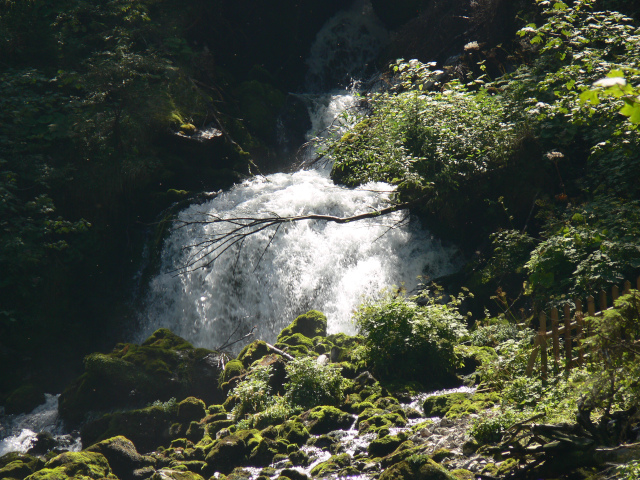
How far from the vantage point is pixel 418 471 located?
4.56 metres

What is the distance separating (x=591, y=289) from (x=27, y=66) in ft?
51.8

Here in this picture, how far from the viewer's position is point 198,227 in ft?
44.3

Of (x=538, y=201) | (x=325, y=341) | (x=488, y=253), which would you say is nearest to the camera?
(x=538, y=201)

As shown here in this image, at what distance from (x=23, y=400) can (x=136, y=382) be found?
3.18 meters

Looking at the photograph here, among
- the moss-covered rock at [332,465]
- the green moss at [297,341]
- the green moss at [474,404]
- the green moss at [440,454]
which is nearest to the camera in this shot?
the green moss at [440,454]

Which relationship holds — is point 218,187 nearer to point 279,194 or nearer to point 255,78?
point 279,194

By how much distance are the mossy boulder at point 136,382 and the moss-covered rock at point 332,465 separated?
453cm

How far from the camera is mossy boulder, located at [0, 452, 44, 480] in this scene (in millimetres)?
7668

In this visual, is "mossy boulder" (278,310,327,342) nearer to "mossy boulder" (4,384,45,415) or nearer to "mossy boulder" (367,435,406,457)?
"mossy boulder" (367,435,406,457)

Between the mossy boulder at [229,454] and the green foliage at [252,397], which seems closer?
the mossy boulder at [229,454]

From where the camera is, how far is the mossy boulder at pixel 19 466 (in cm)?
767

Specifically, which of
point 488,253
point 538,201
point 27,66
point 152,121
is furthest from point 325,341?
point 27,66

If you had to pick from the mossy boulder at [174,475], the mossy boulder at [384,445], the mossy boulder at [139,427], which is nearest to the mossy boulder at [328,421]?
the mossy boulder at [384,445]

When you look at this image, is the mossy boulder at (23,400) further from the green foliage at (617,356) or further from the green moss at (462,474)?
the green foliage at (617,356)
